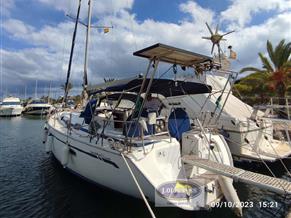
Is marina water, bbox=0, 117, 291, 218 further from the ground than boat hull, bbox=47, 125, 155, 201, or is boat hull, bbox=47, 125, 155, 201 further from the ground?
boat hull, bbox=47, 125, 155, 201

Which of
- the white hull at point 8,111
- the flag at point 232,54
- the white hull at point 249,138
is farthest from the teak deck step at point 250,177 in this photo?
the white hull at point 8,111

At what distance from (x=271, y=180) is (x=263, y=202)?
83.2 inches

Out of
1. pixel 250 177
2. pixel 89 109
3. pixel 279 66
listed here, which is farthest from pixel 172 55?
pixel 279 66

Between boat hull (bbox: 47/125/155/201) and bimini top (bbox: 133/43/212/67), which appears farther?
boat hull (bbox: 47/125/155/201)

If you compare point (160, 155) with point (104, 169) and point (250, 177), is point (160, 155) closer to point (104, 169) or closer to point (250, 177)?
point (104, 169)

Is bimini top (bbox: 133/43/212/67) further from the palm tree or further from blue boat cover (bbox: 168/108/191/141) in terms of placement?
the palm tree

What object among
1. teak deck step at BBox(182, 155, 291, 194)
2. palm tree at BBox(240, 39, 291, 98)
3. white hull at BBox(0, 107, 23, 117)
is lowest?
white hull at BBox(0, 107, 23, 117)

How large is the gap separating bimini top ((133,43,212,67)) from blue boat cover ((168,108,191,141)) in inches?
71.1

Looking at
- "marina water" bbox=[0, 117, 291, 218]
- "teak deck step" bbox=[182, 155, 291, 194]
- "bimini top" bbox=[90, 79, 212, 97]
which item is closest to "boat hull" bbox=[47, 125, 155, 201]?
"marina water" bbox=[0, 117, 291, 218]

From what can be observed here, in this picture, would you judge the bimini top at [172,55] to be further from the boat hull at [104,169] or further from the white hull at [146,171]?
the boat hull at [104,169]

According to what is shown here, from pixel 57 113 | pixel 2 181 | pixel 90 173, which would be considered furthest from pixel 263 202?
pixel 57 113

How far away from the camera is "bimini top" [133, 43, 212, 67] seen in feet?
13.8

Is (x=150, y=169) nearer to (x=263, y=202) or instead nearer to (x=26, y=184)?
(x=263, y=202)

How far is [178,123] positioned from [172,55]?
7.89ft
